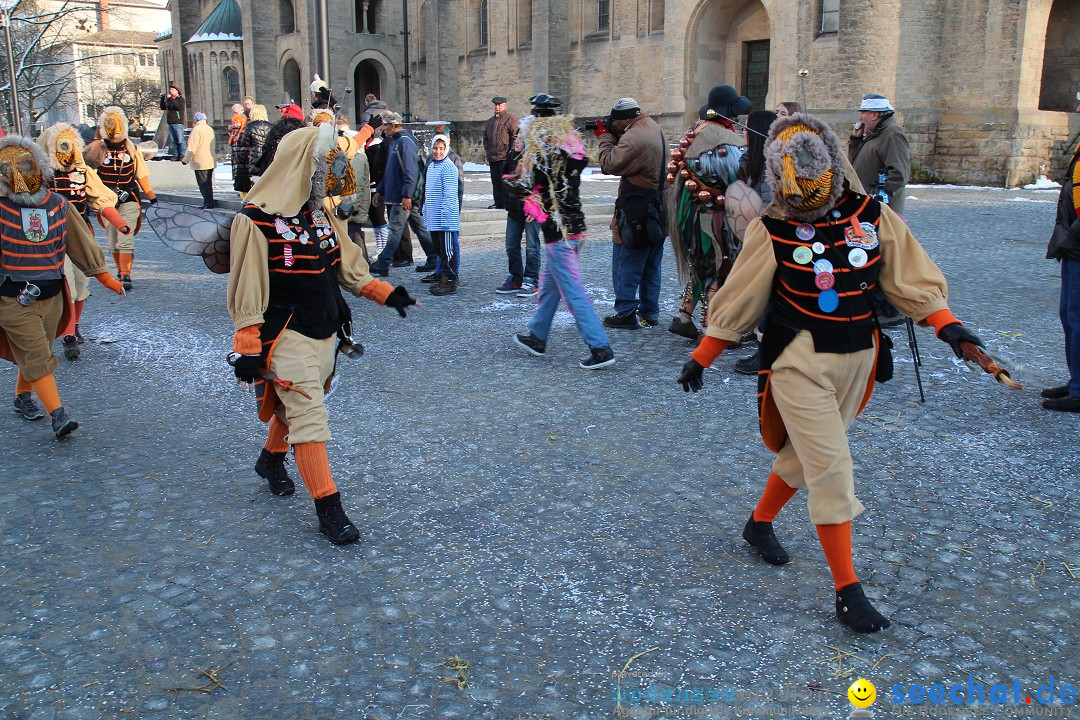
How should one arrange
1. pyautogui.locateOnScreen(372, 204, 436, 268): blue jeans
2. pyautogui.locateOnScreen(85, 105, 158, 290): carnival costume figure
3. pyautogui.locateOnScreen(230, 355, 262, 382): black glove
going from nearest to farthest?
pyautogui.locateOnScreen(230, 355, 262, 382): black glove, pyautogui.locateOnScreen(85, 105, 158, 290): carnival costume figure, pyautogui.locateOnScreen(372, 204, 436, 268): blue jeans

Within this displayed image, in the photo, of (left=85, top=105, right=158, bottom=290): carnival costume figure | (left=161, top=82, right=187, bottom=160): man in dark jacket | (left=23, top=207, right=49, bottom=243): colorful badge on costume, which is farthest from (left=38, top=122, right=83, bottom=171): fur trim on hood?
(left=161, top=82, right=187, bottom=160): man in dark jacket

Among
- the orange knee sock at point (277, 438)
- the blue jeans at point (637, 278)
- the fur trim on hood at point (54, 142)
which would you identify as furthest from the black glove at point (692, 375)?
the fur trim on hood at point (54, 142)

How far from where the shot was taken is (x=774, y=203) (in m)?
3.54

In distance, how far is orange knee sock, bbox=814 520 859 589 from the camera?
333 centimetres

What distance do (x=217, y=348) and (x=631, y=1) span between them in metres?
27.4

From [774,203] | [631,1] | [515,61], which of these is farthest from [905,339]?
[515,61]

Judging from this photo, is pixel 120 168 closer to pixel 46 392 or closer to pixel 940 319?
pixel 46 392

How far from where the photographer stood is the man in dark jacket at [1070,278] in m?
5.87

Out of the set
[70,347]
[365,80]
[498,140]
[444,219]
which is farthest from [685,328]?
[365,80]

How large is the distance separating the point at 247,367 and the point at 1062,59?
28095mm

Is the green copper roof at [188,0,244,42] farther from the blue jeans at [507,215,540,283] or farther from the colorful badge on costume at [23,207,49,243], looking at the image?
the colorful badge on costume at [23,207,49,243]

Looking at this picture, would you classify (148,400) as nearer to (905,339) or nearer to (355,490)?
(355,490)

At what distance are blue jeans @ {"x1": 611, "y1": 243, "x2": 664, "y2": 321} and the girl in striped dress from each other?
2.50 meters

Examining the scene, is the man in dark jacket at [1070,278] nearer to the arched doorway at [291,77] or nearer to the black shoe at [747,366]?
the black shoe at [747,366]
